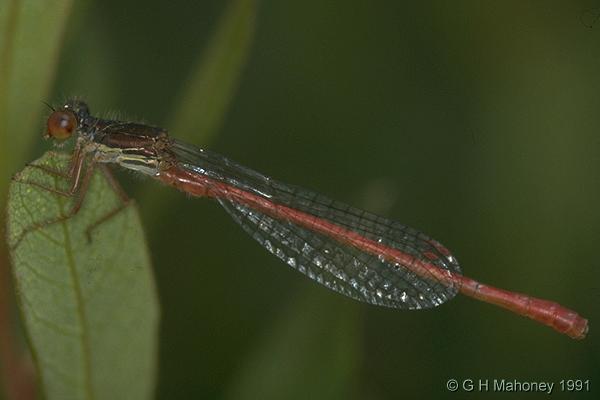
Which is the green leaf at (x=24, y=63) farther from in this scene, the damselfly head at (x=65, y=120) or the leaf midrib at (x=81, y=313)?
the damselfly head at (x=65, y=120)

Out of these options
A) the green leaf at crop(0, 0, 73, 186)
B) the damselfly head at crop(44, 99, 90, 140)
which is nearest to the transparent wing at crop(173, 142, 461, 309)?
the damselfly head at crop(44, 99, 90, 140)

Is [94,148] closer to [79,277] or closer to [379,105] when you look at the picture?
[79,277]

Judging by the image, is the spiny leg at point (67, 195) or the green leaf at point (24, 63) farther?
the green leaf at point (24, 63)

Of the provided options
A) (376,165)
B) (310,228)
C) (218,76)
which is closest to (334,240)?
(310,228)

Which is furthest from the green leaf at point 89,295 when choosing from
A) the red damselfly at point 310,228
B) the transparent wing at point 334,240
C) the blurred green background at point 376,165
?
the transparent wing at point 334,240

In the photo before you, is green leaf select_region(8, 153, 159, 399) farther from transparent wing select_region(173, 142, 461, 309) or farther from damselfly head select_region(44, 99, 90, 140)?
transparent wing select_region(173, 142, 461, 309)
